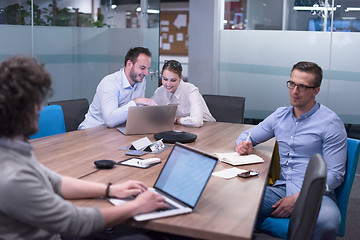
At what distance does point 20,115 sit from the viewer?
146 centimetres

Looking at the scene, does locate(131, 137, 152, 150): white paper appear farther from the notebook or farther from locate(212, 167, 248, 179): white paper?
the notebook

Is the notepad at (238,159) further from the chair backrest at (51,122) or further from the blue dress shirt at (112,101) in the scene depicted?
the chair backrest at (51,122)

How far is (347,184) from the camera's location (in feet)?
8.60

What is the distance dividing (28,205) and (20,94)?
1.19ft

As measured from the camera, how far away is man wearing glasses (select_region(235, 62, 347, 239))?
8.57ft

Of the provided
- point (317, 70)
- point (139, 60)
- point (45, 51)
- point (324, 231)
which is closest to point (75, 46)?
point (45, 51)

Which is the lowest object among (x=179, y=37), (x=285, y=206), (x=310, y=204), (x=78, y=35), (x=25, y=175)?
(x=285, y=206)

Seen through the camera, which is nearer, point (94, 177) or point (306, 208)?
point (306, 208)

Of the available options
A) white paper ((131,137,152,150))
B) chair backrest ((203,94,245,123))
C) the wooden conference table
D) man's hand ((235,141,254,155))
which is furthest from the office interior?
man's hand ((235,141,254,155))

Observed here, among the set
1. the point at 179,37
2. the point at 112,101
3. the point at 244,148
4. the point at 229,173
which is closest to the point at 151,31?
the point at 112,101

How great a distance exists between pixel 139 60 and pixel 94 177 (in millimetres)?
1998

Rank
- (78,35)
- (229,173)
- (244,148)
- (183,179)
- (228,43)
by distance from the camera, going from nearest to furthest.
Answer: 1. (183,179)
2. (229,173)
3. (244,148)
4. (78,35)
5. (228,43)

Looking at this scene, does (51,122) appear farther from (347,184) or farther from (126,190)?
(347,184)

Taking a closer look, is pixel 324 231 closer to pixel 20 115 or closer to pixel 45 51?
pixel 20 115
